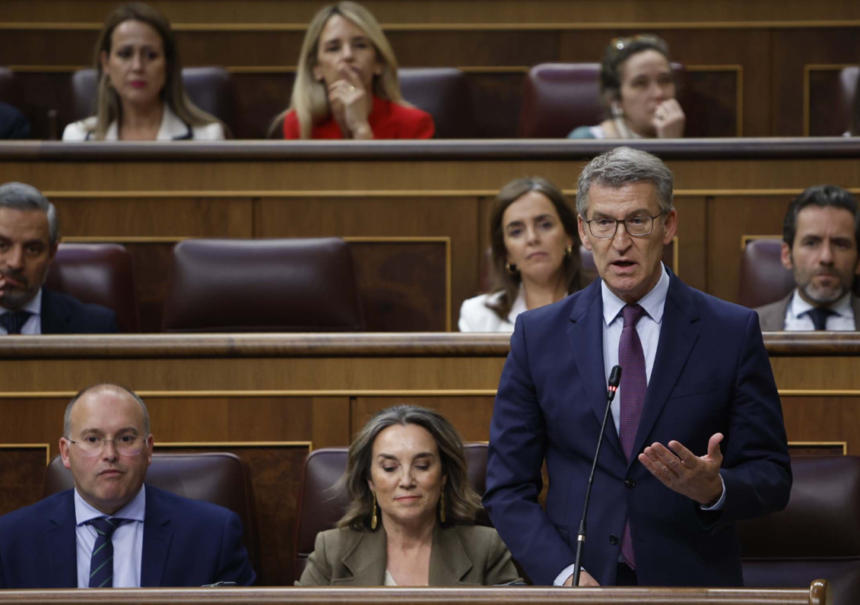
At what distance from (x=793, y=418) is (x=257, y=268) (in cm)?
61

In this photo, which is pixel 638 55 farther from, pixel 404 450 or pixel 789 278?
pixel 404 450

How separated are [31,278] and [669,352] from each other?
0.79m

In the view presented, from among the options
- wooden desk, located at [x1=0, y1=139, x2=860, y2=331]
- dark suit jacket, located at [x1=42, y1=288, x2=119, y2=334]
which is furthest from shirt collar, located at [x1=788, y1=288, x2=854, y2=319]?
dark suit jacket, located at [x1=42, y1=288, x2=119, y2=334]

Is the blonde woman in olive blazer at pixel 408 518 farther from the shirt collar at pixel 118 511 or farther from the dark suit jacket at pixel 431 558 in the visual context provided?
the shirt collar at pixel 118 511

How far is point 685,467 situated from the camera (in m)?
0.72

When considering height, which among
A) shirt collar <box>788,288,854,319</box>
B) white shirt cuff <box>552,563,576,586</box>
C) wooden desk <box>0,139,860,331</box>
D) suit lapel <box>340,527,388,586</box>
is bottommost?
suit lapel <box>340,527,388,586</box>

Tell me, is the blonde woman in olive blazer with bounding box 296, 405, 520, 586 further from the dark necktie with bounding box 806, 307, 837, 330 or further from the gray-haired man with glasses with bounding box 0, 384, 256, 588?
the dark necktie with bounding box 806, 307, 837, 330

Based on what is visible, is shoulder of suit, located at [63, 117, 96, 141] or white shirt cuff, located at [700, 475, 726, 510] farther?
shoulder of suit, located at [63, 117, 96, 141]

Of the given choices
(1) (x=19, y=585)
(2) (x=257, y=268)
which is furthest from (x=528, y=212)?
(1) (x=19, y=585)

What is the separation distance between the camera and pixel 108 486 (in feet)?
3.35

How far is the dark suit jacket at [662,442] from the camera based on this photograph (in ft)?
2.60

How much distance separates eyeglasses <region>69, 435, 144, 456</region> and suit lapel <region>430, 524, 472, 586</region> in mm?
273

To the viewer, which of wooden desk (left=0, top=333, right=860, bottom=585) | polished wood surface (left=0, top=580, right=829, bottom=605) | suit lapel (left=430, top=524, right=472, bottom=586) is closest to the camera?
polished wood surface (left=0, top=580, right=829, bottom=605)

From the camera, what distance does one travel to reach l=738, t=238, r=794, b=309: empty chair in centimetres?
137
